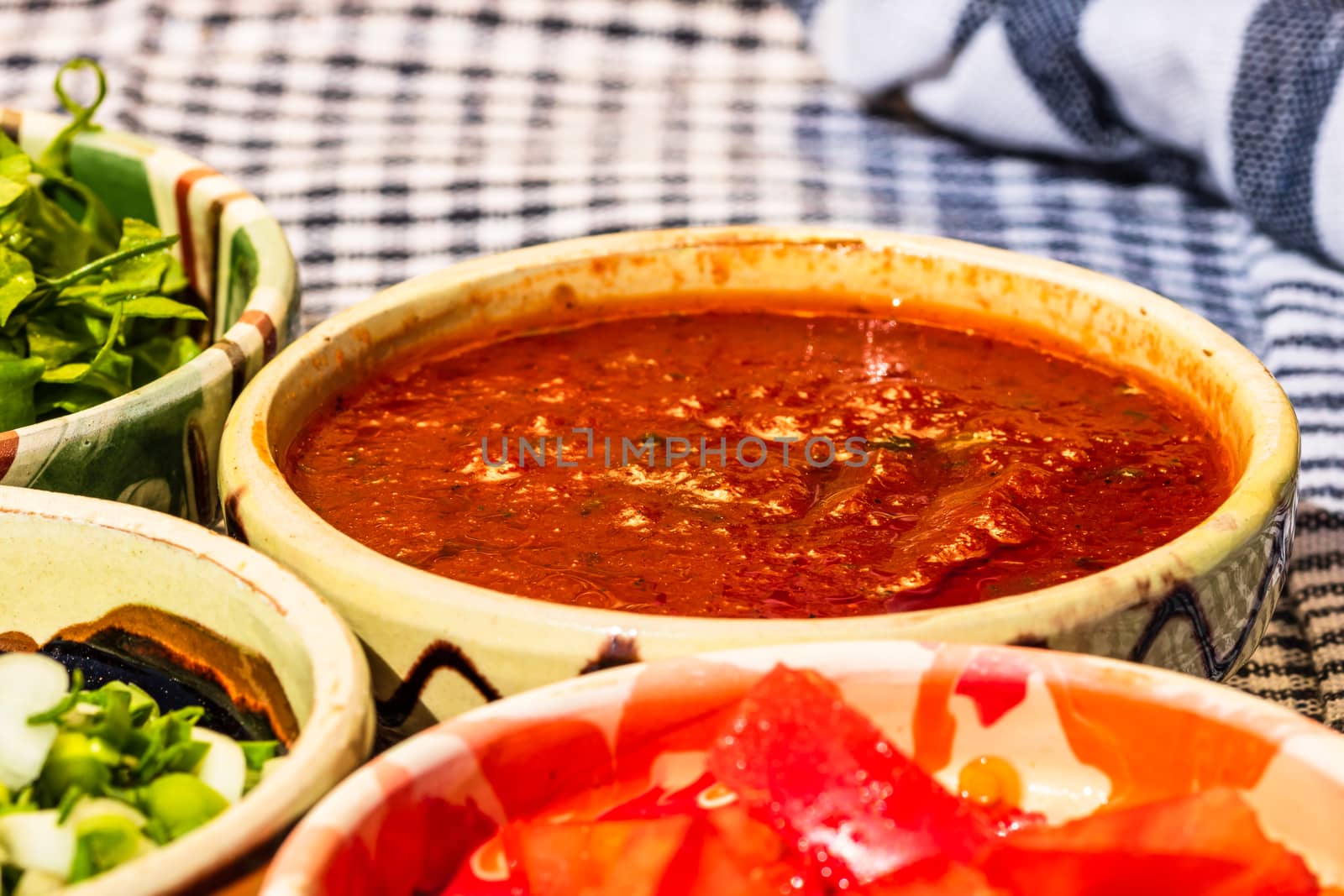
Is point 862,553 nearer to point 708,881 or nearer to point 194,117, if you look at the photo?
point 708,881

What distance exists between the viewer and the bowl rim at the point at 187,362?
1.09m

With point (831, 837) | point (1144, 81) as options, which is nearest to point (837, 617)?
point (831, 837)

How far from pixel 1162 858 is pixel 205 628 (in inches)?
22.7

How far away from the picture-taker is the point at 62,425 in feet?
3.57

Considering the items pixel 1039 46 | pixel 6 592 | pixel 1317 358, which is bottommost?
pixel 1317 358

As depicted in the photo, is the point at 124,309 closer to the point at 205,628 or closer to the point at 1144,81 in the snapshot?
the point at 205,628

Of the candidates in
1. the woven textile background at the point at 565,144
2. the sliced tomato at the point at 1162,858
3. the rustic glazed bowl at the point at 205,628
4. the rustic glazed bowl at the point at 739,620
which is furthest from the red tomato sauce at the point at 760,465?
the woven textile background at the point at 565,144

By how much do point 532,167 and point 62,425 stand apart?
4.10 feet

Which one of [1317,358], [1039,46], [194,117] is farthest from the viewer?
[194,117]

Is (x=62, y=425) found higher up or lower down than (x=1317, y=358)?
higher up

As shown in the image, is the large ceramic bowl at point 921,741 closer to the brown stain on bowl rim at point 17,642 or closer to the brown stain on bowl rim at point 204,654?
the brown stain on bowl rim at point 204,654

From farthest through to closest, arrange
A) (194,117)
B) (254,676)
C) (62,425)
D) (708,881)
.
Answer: (194,117) → (62,425) → (254,676) → (708,881)

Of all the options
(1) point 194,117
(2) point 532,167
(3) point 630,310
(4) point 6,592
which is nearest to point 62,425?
(4) point 6,592

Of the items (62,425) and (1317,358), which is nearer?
(62,425)
